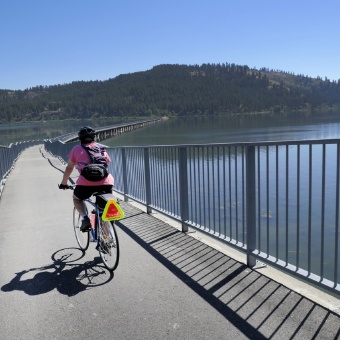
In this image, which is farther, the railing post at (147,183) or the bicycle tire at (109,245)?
the railing post at (147,183)

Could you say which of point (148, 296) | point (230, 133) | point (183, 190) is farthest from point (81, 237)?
point (230, 133)

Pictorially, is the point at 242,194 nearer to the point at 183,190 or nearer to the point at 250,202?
the point at 250,202

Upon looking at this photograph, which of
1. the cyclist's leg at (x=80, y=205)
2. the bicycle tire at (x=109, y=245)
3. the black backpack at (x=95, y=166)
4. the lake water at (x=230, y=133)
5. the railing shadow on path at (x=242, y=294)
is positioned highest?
the black backpack at (x=95, y=166)

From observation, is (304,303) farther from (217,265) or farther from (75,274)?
(75,274)

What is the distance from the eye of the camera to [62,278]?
4.70m

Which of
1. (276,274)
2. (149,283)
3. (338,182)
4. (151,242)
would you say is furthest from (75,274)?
(338,182)

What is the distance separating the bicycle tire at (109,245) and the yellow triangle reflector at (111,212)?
0.64 ft

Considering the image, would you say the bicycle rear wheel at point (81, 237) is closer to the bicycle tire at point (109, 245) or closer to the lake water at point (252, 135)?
the bicycle tire at point (109, 245)

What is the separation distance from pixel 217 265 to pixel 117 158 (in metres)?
6.19

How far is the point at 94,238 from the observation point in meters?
5.14

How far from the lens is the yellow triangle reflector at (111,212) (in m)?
4.52

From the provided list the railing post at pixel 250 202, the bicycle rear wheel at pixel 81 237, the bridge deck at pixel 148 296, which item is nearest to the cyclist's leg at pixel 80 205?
the bicycle rear wheel at pixel 81 237

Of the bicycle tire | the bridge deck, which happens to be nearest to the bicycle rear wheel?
the bridge deck

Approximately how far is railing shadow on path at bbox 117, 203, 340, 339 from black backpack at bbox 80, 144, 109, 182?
1324mm
